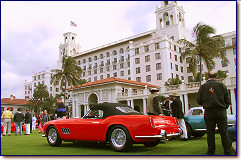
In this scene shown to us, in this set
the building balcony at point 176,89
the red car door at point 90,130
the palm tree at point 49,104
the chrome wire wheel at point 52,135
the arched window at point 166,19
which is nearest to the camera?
the red car door at point 90,130

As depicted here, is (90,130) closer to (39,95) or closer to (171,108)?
(171,108)

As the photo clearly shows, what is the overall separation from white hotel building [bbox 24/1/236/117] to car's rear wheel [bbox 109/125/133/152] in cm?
2666

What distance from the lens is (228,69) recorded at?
5372cm

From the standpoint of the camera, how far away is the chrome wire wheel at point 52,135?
8.25 m

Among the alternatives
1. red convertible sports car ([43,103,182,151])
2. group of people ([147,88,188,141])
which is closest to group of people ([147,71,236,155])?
red convertible sports car ([43,103,182,151])

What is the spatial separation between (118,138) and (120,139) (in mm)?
71

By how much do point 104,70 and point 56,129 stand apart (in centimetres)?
6879

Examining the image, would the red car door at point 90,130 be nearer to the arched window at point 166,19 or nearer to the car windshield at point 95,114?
the car windshield at point 95,114

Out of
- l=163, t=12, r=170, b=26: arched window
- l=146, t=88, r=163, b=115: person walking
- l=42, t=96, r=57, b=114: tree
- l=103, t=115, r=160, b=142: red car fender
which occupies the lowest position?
l=42, t=96, r=57, b=114: tree

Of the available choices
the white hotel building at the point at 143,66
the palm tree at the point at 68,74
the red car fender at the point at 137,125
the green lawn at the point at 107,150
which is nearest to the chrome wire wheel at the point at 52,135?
the green lawn at the point at 107,150

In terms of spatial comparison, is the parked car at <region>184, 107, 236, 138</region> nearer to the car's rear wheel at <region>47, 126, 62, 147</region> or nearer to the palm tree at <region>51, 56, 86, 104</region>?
the car's rear wheel at <region>47, 126, 62, 147</region>

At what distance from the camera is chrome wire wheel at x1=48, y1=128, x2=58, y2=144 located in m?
8.25

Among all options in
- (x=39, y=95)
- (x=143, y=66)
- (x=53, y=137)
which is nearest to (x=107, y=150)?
(x=53, y=137)

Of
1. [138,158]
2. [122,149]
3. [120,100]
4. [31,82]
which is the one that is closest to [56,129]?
[122,149]
